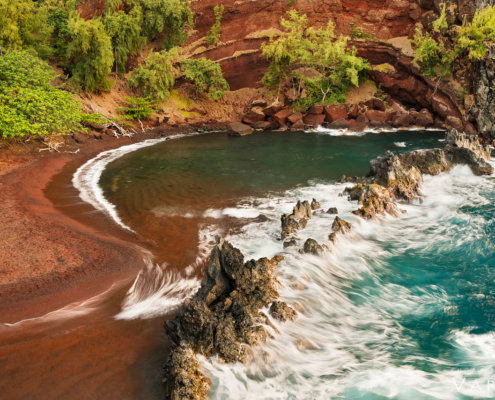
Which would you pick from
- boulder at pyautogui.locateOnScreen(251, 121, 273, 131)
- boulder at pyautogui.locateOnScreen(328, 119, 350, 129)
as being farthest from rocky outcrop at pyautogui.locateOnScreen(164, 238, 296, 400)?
boulder at pyautogui.locateOnScreen(328, 119, 350, 129)

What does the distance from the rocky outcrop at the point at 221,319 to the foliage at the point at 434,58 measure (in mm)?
38545

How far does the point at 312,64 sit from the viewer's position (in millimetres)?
Result: 41656

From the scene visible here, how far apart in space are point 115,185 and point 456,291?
584 inches

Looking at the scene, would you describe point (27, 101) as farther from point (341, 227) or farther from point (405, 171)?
point (405, 171)

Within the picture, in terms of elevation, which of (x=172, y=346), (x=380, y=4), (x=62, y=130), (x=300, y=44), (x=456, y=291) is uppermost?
(x=380, y=4)

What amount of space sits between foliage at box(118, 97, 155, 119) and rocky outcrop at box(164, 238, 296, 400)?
29.3m

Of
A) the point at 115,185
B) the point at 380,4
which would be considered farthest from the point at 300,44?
the point at 115,185

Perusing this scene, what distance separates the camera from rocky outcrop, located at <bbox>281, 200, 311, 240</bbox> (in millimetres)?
11039

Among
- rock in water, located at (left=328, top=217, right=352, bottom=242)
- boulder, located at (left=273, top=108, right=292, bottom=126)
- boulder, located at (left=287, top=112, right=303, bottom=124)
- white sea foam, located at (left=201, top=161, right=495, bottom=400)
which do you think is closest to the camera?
white sea foam, located at (left=201, top=161, right=495, bottom=400)

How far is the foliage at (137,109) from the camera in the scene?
33.2 meters

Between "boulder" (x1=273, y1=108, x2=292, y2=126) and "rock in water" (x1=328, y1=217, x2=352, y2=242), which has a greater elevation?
"boulder" (x1=273, y1=108, x2=292, y2=126)

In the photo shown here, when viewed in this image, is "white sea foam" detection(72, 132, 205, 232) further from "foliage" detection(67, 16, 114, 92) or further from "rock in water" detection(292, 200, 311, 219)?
"foliage" detection(67, 16, 114, 92)

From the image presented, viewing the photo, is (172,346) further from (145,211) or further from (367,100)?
(367,100)

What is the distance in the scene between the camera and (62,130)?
21.9 meters
